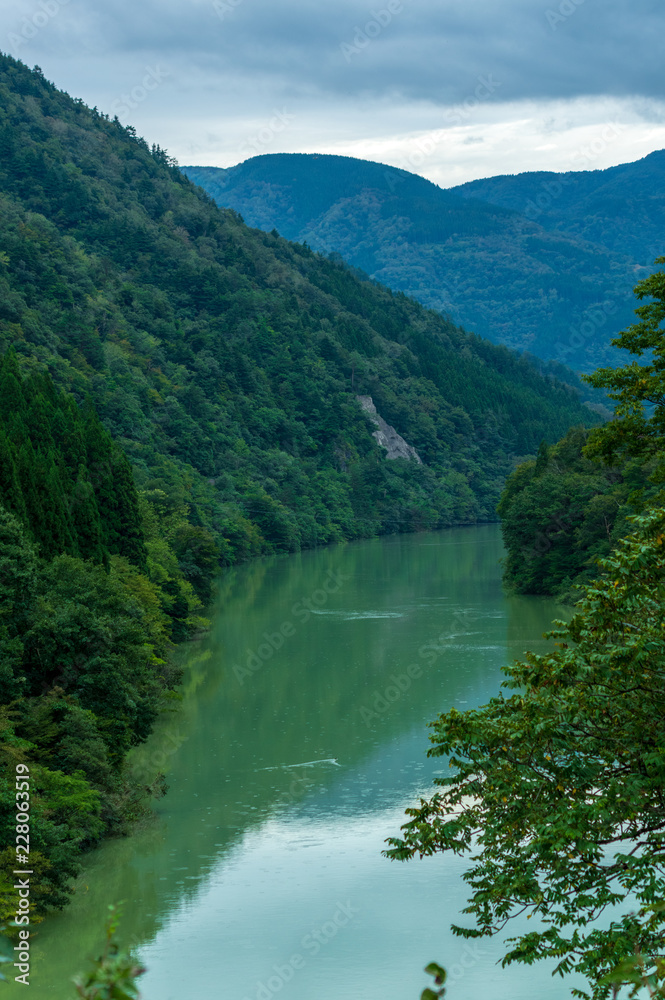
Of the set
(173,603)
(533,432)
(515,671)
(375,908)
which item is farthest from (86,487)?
(533,432)

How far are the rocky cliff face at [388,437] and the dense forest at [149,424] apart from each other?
6.70 feet

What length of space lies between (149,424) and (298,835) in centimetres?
6909

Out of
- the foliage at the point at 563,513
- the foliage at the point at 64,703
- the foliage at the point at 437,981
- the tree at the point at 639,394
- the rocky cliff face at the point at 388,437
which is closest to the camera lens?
the foliage at the point at 437,981

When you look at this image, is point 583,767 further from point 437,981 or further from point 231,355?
point 231,355

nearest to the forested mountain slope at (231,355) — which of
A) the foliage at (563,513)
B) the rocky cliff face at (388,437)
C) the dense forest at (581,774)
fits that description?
the rocky cliff face at (388,437)

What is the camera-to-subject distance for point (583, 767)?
12.2m

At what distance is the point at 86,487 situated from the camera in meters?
40.5

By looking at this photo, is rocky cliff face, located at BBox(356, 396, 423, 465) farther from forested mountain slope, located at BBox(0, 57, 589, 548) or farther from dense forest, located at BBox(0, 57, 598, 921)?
forested mountain slope, located at BBox(0, 57, 589, 548)

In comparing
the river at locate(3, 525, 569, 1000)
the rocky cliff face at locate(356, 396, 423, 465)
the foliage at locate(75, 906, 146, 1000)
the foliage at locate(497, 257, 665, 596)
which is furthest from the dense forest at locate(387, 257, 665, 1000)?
the rocky cliff face at locate(356, 396, 423, 465)

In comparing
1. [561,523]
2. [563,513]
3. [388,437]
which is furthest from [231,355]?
[561,523]

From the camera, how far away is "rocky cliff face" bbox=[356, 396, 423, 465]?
5335 inches

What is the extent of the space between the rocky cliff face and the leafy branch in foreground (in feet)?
400

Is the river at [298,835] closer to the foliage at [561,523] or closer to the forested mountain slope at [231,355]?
the foliage at [561,523]

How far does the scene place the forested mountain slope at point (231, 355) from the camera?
9406cm
